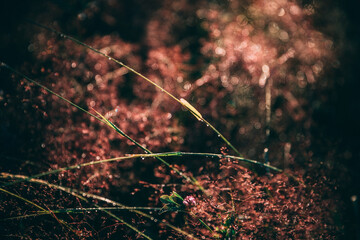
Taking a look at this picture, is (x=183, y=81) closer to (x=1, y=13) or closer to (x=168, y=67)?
(x=168, y=67)

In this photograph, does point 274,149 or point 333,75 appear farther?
point 333,75

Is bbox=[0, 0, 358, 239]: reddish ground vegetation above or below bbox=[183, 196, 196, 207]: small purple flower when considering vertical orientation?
above

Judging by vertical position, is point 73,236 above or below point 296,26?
below

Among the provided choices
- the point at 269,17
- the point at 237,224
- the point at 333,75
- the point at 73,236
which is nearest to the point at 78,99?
the point at 73,236

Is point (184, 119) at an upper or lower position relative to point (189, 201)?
upper

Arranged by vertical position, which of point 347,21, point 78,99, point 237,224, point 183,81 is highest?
point 347,21

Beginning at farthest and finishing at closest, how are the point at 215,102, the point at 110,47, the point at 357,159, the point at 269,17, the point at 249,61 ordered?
the point at 269,17
the point at 110,47
the point at 249,61
the point at 215,102
the point at 357,159

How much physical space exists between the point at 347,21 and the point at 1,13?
2.50 m

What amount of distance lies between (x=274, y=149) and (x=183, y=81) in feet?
2.36

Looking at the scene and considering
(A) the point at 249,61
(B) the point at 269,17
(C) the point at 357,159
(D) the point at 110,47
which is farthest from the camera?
(B) the point at 269,17

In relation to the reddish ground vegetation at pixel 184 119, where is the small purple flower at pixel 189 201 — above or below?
below

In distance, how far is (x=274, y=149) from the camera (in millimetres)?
1433

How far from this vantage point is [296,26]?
1.85 metres

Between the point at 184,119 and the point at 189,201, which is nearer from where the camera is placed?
the point at 189,201
